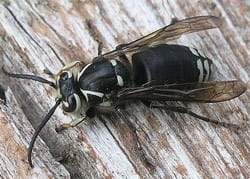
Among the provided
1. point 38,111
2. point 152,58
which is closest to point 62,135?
point 38,111

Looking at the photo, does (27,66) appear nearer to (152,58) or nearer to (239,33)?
(152,58)

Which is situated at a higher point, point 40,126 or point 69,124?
point 40,126

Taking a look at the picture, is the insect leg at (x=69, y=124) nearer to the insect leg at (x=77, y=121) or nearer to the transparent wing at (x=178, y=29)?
the insect leg at (x=77, y=121)

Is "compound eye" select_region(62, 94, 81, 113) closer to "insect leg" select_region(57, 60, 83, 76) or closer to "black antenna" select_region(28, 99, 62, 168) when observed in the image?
"black antenna" select_region(28, 99, 62, 168)

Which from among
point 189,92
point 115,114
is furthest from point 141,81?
point 189,92

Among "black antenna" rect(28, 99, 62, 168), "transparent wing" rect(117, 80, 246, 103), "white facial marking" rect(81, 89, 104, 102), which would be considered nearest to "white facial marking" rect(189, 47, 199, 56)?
"transparent wing" rect(117, 80, 246, 103)

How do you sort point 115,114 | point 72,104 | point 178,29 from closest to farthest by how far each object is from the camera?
point 72,104
point 115,114
point 178,29

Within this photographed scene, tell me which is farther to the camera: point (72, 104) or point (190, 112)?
point (190, 112)

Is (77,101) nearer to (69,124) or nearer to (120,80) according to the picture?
(69,124)

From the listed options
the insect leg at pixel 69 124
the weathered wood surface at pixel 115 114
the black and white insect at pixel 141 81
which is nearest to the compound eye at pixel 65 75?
the black and white insect at pixel 141 81
